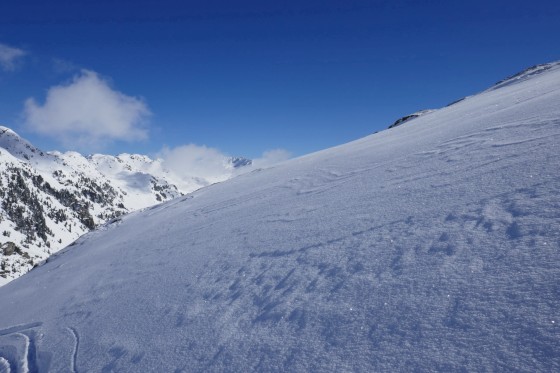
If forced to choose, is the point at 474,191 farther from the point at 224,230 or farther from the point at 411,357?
the point at 224,230

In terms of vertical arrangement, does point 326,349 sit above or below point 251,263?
below

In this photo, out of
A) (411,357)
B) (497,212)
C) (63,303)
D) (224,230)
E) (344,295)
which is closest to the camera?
(411,357)

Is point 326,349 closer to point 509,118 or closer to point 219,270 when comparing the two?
point 219,270

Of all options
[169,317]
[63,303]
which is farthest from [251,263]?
[63,303]

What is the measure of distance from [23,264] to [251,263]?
157374 millimetres

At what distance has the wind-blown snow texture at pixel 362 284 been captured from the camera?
10.5 feet

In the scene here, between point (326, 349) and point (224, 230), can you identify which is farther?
point (224, 230)

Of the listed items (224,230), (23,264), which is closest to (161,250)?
(224,230)

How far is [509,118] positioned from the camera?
951 cm

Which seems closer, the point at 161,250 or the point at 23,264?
the point at 161,250

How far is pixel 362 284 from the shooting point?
439cm

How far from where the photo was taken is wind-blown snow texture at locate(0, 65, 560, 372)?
320 centimetres

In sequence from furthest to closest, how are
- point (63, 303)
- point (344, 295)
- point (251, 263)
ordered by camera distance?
point (63, 303)
point (251, 263)
point (344, 295)

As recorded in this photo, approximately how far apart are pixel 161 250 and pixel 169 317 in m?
4.58
